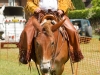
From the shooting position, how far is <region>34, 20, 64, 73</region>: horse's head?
7.26 metres

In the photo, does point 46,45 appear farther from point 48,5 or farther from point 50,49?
point 48,5

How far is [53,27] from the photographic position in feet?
25.2

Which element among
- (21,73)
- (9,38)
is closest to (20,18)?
(9,38)

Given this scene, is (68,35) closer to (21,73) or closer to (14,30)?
(21,73)

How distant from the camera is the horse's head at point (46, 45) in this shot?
7.26 metres

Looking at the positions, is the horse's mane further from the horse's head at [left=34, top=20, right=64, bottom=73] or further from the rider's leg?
the rider's leg

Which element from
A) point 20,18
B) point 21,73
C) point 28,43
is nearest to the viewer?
point 28,43

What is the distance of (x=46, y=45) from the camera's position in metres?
7.36

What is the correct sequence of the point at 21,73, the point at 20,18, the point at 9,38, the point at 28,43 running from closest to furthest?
the point at 28,43 < the point at 21,73 < the point at 9,38 < the point at 20,18

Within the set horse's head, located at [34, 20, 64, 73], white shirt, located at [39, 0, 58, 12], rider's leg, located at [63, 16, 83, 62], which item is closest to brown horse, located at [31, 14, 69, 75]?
horse's head, located at [34, 20, 64, 73]

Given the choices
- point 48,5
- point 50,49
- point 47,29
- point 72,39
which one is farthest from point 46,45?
point 48,5

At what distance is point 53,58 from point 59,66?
0.51m

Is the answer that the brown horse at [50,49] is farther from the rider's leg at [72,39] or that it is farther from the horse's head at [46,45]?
the rider's leg at [72,39]

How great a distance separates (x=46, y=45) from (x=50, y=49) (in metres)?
0.12
